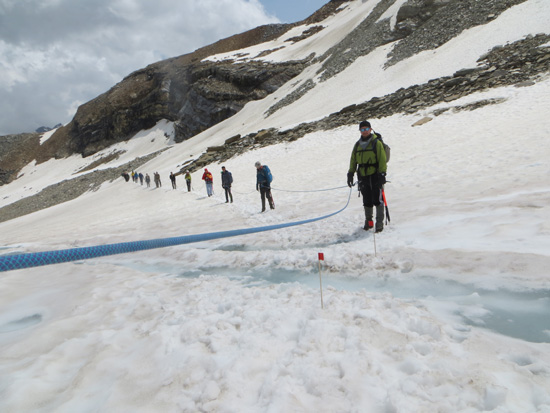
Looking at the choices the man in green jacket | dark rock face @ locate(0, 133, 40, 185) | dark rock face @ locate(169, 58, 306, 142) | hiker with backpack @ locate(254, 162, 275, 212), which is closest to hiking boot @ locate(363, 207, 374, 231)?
the man in green jacket

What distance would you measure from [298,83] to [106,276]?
2017 inches

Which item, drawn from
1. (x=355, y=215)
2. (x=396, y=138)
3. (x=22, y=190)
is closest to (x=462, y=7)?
(x=396, y=138)

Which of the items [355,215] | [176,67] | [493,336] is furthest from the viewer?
[176,67]

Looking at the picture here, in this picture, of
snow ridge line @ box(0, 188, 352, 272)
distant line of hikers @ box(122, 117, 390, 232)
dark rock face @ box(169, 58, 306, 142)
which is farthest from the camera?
dark rock face @ box(169, 58, 306, 142)

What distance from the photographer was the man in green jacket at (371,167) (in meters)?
6.03

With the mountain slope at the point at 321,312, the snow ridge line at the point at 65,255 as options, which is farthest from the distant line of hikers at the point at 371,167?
the snow ridge line at the point at 65,255

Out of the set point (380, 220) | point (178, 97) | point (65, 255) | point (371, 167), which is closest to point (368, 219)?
point (380, 220)

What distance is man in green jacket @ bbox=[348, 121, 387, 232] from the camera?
603cm

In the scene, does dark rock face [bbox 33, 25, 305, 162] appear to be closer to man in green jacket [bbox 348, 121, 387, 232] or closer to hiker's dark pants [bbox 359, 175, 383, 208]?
man in green jacket [bbox 348, 121, 387, 232]

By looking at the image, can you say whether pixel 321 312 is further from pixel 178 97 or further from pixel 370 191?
pixel 178 97

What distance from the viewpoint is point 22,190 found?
69.2 meters

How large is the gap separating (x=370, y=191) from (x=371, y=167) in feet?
1.63

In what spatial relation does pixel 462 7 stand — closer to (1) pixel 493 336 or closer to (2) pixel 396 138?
(2) pixel 396 138

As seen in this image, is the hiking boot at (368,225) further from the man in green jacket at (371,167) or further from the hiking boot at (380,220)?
the hiking boot at (380,220)
